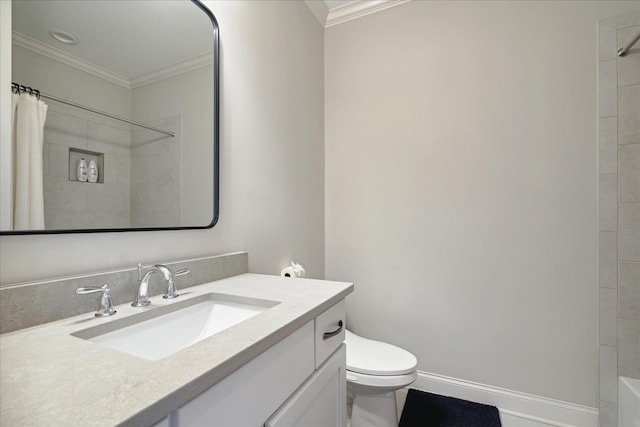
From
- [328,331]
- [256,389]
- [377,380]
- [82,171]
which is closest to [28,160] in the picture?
[82,171]

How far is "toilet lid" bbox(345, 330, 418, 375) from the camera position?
4.55 ft

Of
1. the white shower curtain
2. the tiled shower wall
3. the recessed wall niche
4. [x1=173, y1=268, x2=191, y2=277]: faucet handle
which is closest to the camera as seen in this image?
the white shower curtain

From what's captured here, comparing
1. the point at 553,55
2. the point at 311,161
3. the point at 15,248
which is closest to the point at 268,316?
the point at 15,248

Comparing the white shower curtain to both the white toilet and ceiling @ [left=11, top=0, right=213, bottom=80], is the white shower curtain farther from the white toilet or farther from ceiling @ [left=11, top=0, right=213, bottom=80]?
the white toilet

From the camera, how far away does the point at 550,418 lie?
1.62 m

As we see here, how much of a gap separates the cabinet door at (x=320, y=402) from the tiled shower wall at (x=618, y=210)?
1.43 metres

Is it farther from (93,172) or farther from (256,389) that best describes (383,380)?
(93,172)

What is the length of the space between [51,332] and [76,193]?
1.23ft

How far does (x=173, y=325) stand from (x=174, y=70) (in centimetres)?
91

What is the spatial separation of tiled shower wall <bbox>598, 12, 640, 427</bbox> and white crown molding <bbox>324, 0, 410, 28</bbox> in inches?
47.2

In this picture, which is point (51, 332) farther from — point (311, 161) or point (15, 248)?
point (311, 161)

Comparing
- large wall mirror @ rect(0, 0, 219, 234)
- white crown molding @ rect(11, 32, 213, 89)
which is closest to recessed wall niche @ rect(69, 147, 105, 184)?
large wall mirror @ rect(0, 0, 219, 234)

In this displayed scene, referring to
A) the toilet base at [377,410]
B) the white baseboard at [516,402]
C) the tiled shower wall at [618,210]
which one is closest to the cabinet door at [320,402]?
the toilet base at [377,410]

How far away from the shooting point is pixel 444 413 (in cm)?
169
